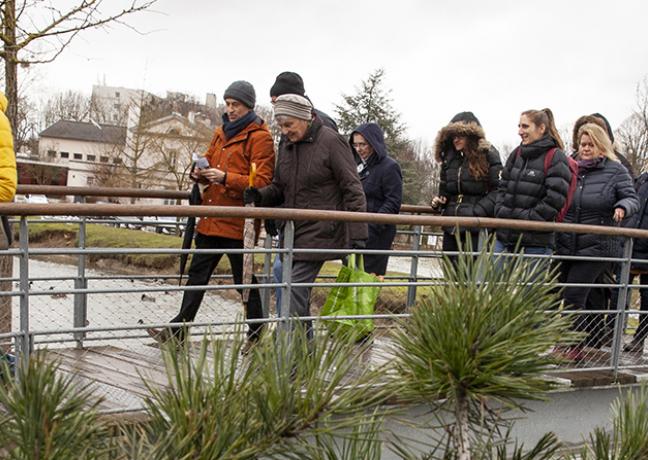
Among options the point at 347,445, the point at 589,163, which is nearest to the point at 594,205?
the point at 589,163

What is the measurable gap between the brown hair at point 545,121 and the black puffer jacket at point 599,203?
0.46 m

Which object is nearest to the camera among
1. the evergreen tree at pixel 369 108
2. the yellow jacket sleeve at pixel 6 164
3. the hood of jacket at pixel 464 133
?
the yellow jacket sleeve at pixel 6 164

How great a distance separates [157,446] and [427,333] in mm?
556

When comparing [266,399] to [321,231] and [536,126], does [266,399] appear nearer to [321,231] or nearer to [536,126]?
[321,231]

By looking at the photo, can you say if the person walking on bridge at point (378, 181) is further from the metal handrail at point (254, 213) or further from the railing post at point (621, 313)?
the railing post at point (621, 313)

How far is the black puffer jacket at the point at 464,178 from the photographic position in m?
5.99

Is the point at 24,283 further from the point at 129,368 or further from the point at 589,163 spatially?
the point at 589,163

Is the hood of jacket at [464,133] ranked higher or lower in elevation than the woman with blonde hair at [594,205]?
higher

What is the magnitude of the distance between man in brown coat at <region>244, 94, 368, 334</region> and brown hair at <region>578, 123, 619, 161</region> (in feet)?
6.75

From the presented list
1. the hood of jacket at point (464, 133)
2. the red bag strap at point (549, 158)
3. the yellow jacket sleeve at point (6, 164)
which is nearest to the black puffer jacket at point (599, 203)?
the red bag strap at point (549, 158)

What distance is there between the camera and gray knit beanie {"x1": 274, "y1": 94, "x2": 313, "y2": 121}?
4555 mm

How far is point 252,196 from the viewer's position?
15.7 ft

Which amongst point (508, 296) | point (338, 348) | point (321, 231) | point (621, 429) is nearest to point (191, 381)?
point (338, 348)

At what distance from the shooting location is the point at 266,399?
3.75ft
